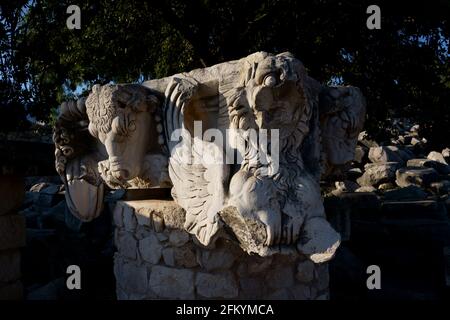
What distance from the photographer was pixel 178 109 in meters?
2.55

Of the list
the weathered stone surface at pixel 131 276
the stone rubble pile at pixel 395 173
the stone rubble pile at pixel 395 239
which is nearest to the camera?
the weathered stone surface at pixel 131 276

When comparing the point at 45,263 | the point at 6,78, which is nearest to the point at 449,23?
the point at 6,78

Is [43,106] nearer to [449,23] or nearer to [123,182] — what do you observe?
[123,182]

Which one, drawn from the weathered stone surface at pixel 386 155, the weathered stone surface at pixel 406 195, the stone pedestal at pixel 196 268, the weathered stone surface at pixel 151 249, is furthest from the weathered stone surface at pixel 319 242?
the weathered stone surface at pixel 386 155

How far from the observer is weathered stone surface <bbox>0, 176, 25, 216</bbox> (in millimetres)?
4176

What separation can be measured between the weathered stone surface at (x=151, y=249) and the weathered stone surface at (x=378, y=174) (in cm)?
674

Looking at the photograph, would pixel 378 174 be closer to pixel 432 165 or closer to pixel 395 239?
pixel 432 165

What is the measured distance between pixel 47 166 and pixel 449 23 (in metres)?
4.18

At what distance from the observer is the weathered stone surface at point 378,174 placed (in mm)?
8727

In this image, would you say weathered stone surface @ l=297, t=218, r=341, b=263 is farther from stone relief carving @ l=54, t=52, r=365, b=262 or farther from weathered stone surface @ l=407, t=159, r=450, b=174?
weathered stone surface @ l=407, t=159, r=450, b=174

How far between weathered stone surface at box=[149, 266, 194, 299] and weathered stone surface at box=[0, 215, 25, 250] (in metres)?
2.13

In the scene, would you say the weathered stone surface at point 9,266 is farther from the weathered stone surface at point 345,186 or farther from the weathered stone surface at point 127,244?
A: the weathered stone surface at point 345,186

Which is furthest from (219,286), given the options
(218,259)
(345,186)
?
(345,186)

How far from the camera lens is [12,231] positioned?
4270mm
